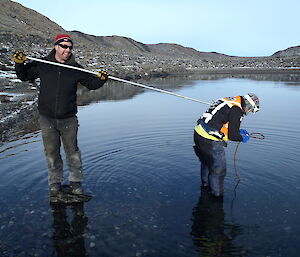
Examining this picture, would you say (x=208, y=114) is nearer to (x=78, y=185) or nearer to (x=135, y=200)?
(x=135, y=200)

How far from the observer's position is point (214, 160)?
676 centimetres

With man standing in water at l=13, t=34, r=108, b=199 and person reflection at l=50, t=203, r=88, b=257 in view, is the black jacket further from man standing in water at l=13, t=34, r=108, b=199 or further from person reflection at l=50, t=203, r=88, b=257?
person reflection at l=50, t=203, r=88, b=257

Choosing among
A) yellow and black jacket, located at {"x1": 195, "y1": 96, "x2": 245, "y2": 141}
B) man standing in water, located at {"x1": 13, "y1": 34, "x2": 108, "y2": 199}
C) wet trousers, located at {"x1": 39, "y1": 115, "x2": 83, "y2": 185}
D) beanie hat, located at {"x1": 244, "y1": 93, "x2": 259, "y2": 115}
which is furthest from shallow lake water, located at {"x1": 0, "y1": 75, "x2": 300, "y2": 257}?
beanie hat, located at {"x1": 244, "y1": 93, "x2": 259, "y2": 115}

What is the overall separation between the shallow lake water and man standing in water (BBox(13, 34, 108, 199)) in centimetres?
114

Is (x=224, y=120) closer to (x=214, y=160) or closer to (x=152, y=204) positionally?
(x=214, y=160)

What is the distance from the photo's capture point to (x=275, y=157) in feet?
32.8

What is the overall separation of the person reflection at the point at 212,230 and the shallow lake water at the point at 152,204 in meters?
0.02

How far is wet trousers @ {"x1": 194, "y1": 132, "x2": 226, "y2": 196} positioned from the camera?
22.1 feet

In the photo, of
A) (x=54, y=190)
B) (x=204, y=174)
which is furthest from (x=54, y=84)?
(x=204, y=174)

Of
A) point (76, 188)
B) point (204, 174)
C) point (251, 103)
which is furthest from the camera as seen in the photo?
point (204, 174)

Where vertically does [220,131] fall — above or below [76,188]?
above

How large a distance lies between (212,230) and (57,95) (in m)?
4.24

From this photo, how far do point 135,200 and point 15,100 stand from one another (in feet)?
51.9

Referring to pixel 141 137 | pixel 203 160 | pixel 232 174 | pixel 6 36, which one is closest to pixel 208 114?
pixel 203 160
